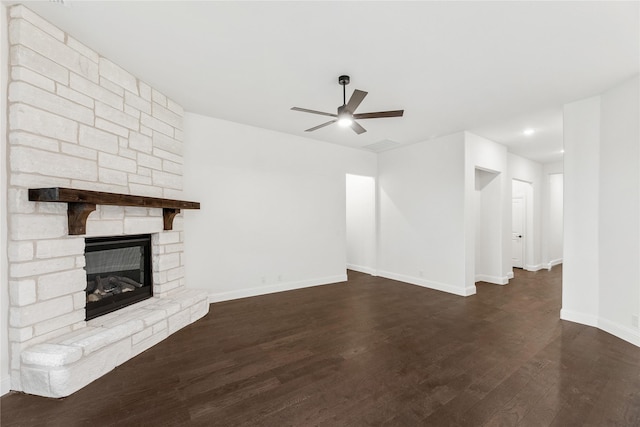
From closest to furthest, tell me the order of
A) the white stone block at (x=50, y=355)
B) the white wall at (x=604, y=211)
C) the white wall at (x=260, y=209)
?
the white stone block at (x=50, y=355), the white wall at (x=604, y=211), the white wall at (x=260, y=209)

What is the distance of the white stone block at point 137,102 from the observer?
3.04 meters

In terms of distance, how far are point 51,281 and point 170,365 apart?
121 centimetres

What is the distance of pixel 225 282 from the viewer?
4.46 meters

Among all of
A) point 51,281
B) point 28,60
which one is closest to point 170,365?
point 51,281

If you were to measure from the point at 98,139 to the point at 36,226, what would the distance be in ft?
3.24

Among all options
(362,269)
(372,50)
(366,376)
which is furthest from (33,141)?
(362,269)

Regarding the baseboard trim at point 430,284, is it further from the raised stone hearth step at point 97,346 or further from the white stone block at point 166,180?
the white stone block at point 166,180

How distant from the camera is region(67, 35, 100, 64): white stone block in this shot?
2454 mm

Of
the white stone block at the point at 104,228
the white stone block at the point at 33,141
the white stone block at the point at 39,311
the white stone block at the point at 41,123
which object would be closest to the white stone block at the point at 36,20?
the white stone block at the point at 41,123

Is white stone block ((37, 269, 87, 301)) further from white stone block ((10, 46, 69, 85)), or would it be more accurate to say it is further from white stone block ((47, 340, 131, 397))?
white stone block ((10, 46, 69, 85))

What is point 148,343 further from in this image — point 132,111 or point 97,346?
point 132,111

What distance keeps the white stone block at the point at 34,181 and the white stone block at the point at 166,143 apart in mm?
1232

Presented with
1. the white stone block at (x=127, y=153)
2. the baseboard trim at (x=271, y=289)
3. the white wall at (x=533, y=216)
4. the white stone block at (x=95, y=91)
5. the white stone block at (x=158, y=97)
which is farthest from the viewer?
the white wall at (x=533, y=216)

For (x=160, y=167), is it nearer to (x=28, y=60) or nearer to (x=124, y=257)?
(x=124, y=257)
